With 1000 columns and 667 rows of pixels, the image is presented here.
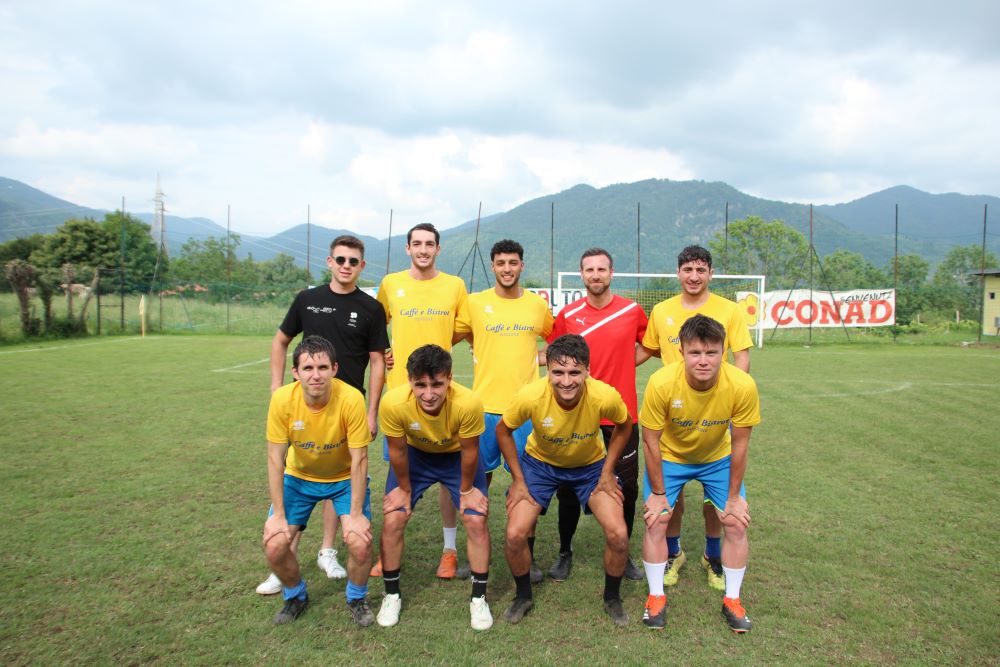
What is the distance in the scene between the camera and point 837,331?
70.1ft

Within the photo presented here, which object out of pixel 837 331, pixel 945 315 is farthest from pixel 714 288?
pixel 945 315

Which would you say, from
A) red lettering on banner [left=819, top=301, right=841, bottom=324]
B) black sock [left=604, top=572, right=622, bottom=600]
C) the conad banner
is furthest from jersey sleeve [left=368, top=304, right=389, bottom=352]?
red lettering on banner [left=819, top=301, right=841, bottom=324]

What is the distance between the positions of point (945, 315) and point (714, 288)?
11987 mm

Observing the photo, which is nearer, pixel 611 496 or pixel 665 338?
pixel 611 496

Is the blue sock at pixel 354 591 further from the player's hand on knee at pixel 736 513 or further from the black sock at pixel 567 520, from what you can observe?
the player's hand on knee at pixel 736 513

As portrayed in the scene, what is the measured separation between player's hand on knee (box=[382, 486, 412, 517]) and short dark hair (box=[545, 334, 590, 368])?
1200 millimetres

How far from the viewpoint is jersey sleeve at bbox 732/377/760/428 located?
3281 mm

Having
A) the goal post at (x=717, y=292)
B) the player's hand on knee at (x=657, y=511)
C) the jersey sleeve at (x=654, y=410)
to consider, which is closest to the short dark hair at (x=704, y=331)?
the jersey sleeve at (x=654, y=410)

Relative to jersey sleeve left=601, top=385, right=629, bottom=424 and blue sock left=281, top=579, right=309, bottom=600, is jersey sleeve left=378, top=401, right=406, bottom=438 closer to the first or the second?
blue sock left=281, top=579, right=309, bottom=600

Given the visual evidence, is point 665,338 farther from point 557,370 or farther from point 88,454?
point 88,454

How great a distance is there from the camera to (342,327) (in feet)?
12.5

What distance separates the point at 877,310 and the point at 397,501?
23.2 metres

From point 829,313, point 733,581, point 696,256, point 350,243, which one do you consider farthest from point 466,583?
point 829,313

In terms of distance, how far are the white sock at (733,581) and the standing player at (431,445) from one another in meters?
1.34
